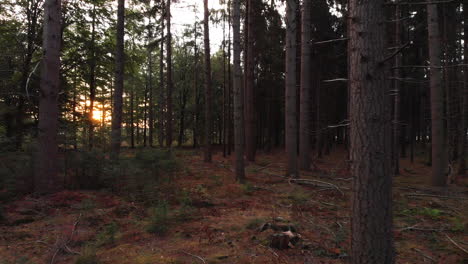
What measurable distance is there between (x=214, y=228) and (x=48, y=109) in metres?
5.59

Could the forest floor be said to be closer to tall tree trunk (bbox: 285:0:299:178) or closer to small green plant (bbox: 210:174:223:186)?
small green plant (bbox: 210:174:223:186)

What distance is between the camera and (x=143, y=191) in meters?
7.45

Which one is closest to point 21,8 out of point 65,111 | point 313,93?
point 65,111

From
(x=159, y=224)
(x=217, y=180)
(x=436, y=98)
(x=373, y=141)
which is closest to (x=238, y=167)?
(x=217, y=180)

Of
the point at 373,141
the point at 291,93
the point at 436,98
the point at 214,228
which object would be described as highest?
the point at 291,93

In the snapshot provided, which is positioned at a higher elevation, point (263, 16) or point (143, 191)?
point (263, 16)

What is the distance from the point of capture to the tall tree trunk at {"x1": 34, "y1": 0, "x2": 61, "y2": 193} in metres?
6.76

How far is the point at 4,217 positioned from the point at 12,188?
1.50 metres

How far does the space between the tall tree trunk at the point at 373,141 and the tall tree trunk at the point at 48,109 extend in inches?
296

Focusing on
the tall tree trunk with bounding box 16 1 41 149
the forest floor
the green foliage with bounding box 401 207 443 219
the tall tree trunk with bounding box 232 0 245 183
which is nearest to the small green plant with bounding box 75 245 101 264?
the forest floor

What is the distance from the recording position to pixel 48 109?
689 centimetres

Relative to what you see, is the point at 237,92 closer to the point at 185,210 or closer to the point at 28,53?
the point at 185,210

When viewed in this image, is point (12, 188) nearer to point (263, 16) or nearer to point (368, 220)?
point (368, 220)

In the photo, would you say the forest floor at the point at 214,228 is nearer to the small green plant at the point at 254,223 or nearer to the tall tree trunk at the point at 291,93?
the small green plant at the point at 254,223
